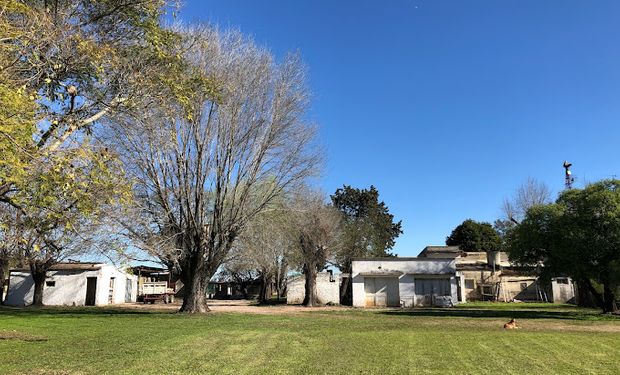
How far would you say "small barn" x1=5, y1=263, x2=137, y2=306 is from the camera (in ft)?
124

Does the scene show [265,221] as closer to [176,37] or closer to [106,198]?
[176,37]

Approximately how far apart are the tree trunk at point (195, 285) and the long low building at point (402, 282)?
15.2 metres

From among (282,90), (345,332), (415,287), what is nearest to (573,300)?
(415,287)

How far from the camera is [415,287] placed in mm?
38000

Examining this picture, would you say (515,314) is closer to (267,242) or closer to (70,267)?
(267,242)

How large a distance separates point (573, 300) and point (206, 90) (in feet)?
133

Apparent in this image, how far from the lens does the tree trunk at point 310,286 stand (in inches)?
1460

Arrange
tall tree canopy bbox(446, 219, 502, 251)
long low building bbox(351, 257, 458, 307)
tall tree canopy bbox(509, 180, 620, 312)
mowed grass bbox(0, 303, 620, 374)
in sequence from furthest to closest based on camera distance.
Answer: tall tree canopy bbox(446, 219, 502, 251) < long low building bbox(351, 257, 458, 307) < tall tree canopy bbox(509, 180, 620, 312) < mowed grass bbox(0, 303, 620, 374)

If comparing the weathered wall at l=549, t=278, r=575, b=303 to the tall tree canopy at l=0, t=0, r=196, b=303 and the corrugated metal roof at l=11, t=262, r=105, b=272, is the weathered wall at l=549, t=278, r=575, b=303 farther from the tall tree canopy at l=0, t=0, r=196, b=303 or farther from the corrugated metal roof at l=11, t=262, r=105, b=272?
the tall tree canopy at l=0, t=0, r=196, b=303

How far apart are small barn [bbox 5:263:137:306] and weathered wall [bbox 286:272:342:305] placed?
12.7m

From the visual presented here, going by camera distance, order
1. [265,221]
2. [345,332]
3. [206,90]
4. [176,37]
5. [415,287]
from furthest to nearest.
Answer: [415,287] < [265,221] < [345,332] < [206,90] < [176,37]

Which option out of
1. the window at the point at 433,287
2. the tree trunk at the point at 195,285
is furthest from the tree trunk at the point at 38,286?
the window at the point at 433,287

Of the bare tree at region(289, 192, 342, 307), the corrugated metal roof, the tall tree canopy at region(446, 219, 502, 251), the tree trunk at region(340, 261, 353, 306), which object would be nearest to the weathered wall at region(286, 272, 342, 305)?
the tree trunk at region(340, 261, 353, 306)

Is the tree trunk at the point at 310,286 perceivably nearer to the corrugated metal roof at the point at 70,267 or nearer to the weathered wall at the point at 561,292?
the corrugated metal roof at the point at 70,267
